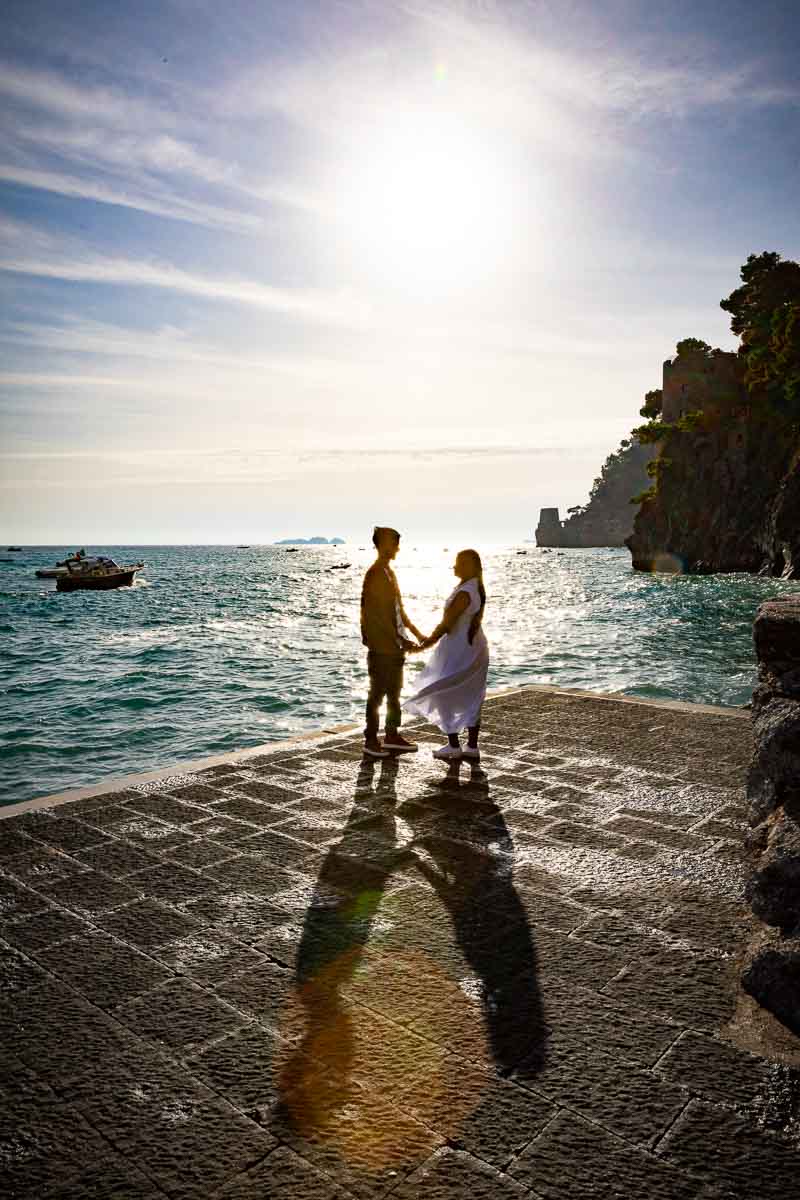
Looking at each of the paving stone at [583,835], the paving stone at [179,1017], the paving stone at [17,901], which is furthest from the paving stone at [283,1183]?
the paving stone at [583,835]

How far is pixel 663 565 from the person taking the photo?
81.4 m

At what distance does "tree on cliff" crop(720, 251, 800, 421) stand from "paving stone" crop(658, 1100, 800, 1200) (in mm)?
57981

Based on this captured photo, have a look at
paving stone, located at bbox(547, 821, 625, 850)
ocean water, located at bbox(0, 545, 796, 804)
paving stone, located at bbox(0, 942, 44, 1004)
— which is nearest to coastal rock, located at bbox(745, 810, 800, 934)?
paving stone, located at bbox(547, 821, 625, 850)

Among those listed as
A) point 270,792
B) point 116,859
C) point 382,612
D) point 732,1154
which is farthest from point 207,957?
point 382,612

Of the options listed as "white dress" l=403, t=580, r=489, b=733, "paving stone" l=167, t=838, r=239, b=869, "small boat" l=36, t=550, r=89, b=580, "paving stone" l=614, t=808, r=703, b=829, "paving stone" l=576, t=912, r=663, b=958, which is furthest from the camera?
"small boat" l=36, t=550, r=89, b=580

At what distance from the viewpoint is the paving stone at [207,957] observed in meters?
3.20

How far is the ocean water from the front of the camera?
14422mm

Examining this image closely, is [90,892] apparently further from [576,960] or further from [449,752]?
[449,752]

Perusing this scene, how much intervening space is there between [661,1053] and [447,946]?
1.03 metres

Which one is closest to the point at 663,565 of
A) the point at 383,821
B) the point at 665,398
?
the point at 665,398

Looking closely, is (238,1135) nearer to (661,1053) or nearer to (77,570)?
(661,1053)

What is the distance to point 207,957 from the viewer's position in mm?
3322

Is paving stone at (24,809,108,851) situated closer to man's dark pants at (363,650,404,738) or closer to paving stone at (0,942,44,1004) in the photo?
paving stone at (0,942,44,1004)

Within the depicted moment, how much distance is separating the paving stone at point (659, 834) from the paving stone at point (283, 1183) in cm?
304
